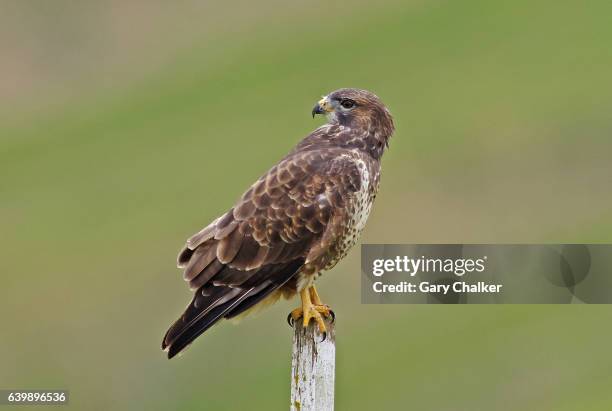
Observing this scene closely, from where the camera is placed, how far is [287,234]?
9.13m

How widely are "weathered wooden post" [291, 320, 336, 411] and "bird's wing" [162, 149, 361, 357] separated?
823mm

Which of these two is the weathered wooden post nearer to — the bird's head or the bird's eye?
the bird's head

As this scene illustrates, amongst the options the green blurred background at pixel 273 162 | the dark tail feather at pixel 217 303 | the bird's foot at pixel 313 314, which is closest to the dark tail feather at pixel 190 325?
the dark tail feather at pixel 217 303

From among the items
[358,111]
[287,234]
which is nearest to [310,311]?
[287,234]

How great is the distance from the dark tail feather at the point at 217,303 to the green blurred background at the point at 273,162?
721 cm

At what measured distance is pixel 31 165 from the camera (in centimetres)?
3219

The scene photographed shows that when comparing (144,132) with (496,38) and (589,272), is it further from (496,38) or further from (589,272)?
(589,272)

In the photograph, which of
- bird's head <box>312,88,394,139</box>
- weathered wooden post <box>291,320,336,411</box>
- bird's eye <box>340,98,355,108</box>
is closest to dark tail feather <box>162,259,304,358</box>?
weathered wooden post <box>291,320,336,411</box>

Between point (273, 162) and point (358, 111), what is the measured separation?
18132 millimetres

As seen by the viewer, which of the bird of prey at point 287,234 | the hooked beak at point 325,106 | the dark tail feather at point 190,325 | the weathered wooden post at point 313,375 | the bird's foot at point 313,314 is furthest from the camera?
the hooked beak at point 325,106

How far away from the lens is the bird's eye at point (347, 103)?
32.2ft

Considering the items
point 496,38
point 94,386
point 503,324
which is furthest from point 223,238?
point 496,38

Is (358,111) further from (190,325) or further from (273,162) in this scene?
(273,162)
